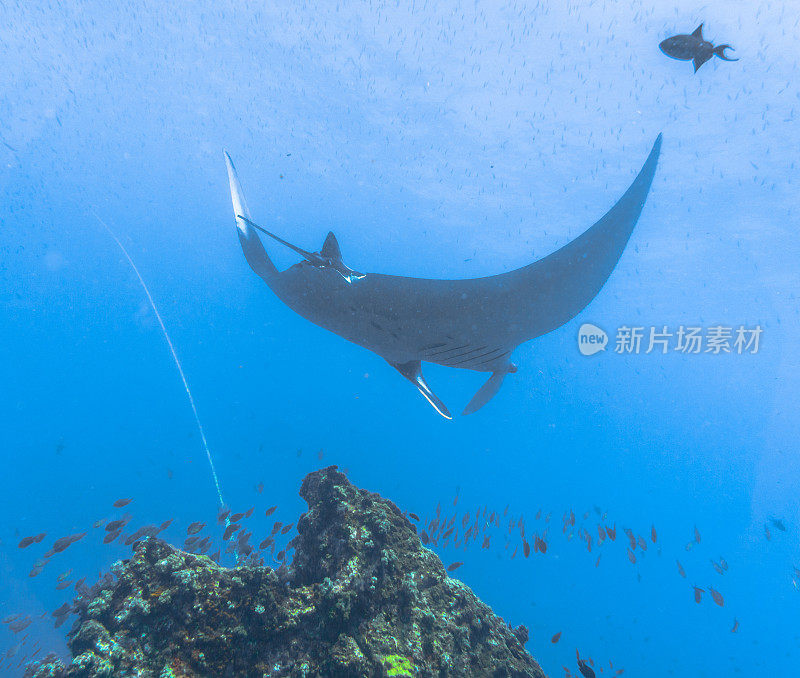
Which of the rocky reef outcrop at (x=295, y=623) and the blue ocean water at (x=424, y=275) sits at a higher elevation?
the blue ocean water at (x=424, y=275)

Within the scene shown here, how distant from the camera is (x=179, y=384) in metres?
43.4

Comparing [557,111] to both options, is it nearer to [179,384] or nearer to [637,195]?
[637,195]

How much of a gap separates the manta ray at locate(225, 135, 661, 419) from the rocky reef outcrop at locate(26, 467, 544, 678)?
178cm

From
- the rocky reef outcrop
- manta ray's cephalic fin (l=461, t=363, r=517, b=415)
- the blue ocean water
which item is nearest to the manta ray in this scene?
the rocky reef outcrop

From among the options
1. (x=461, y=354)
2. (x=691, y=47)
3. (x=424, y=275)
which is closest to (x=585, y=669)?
(x=461, y=354)

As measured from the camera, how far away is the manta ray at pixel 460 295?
147 inches

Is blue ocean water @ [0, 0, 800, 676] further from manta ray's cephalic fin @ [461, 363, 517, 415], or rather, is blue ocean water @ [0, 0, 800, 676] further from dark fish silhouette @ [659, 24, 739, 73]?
dark fish silhouette @ [659, 24, 739, 73]

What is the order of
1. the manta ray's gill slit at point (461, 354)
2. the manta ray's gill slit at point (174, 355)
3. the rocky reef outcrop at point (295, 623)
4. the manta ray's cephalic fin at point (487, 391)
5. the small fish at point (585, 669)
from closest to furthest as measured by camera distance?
the rocky reef outcrop at point (295, 623) < the small fish at point (585, 669) < the manta ray's gill slit at point (461, 354) < the manta ray's cephalic fin at point (487, 391) < the manta ray's gill slit at point (174, 355)

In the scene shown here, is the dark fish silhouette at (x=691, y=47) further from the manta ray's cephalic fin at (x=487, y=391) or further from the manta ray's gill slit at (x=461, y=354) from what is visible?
the manta ray's cephalic fin at (x=487, y=391)

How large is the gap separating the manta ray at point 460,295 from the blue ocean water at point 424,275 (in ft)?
24.9

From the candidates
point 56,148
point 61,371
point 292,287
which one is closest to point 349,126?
point 292,287

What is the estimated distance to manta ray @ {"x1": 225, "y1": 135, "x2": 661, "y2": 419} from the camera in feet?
12.2

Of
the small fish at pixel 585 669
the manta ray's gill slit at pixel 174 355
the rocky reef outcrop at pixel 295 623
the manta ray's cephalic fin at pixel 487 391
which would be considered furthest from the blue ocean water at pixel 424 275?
the rocky reef outcrop at pixel 295 623

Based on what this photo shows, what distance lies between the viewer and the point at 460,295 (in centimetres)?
374
